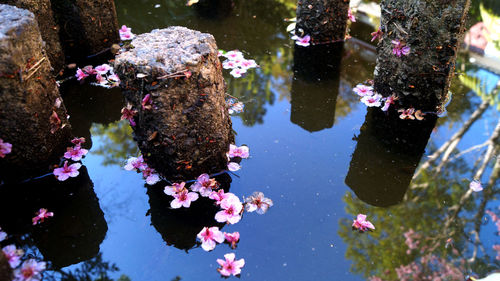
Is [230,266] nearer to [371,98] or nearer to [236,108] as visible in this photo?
[236,108]

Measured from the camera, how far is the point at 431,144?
2791mm

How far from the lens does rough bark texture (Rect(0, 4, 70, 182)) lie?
2.17 m

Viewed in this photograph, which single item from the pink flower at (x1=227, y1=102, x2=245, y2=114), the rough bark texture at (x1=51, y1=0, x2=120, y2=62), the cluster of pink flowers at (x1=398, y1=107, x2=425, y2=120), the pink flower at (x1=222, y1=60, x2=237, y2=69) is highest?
the rough bark texture at (x1=51, y1=0, x2=120, y2=62)

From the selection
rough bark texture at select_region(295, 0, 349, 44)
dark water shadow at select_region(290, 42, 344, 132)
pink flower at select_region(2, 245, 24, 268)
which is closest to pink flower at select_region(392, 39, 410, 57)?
dark water shadow at select_region(290, 42, 344, 132)

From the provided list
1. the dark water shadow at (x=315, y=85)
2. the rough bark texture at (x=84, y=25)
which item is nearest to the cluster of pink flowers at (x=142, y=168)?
the dark water shadow at (x=315, y=85)

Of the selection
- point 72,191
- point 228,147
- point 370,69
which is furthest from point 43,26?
point 370,69

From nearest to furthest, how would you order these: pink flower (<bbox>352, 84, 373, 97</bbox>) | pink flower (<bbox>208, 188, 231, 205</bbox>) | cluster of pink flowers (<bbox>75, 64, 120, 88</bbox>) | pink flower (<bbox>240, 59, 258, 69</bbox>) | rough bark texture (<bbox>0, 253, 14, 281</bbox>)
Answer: rough bark texture (<bbox>0, 253, 14, 281</bbox>)
pink flower (<bbox>208, 188, 231, 205</bbox>)
pink flower (<bbox>352, 84, 373, 97</bbox>)
cluster of pink flowers (<bbox>75, 64, 120, 88</bbox>)
pink flower (<bbox>240, 59, 258, 69</bbox>)

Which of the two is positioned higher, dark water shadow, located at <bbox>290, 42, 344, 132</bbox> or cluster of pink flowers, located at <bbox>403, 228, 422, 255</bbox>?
dark water shadow, located at <bbox>290, 42, 344, 132</bbox>

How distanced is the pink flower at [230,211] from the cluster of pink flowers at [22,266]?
3.16 ft

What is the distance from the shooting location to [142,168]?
260 cm

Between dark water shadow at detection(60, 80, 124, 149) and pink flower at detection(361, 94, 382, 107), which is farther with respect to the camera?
pink flower at detection(361, 94, 382, 107)

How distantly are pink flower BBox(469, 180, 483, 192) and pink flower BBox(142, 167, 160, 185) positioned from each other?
204 centimetres

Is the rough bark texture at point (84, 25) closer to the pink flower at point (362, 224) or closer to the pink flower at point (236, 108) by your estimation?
the pink flower at point (236, 108)

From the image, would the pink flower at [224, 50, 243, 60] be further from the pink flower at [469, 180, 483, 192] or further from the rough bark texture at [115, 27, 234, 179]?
the pink flower at [469, 180, 483, 192]
